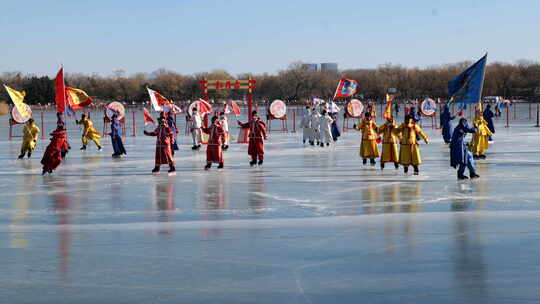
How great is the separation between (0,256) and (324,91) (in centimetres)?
12394

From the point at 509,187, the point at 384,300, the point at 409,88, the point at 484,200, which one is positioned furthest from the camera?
the point at 409,88

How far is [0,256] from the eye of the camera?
8609 millimetres

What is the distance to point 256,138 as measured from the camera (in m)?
20.8

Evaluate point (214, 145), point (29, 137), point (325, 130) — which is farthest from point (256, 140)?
point (325, 130)

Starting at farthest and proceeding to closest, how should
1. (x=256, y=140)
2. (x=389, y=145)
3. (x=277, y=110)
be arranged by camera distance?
(x=277, y=110), (x=256, y=140), (x=389, y=145)

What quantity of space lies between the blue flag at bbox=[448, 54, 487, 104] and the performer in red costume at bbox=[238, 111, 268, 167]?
4.89 meters

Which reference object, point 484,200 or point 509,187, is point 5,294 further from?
point 509,187

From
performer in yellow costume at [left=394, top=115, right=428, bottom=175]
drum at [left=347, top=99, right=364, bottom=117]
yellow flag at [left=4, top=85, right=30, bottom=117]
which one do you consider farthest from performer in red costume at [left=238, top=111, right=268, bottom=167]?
drum at [left=347, top=99, right=364, bottom=117]

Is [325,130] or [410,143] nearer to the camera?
[410,143]

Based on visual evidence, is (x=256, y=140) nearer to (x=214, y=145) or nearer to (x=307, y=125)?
(x=214, y=145)

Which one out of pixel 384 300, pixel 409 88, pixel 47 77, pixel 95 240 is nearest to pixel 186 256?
pixel 95 240

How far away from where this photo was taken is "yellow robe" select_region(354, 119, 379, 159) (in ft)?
66.1

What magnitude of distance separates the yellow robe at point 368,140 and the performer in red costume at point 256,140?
8.28ft

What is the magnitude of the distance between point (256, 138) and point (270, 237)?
1115 cm
